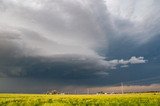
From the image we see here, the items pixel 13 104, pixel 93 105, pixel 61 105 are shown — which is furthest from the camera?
pixel 13 104

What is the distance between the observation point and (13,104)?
57500 mm

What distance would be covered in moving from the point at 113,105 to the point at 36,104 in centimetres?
1435

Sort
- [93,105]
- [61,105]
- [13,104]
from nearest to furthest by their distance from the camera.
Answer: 1. [61,105]
2. [93,105]
3. [13,104]

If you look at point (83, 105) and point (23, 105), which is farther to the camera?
point (23, 105)

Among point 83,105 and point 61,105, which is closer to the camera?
point 61,105

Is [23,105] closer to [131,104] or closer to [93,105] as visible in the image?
[93,105]

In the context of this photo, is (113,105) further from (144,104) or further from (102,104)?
(144,104)

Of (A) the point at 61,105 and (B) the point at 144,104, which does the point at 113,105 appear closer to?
(B) the point at 144,104

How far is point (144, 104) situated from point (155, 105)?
7.08 ft

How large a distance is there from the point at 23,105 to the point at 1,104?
15.8 ft

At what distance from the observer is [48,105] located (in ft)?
156

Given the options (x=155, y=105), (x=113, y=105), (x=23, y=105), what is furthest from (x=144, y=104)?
(x=23, y=105)

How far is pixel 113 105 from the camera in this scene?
5528 cm

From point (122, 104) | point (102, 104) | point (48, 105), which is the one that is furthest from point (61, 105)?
point (122, 104)
